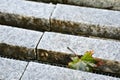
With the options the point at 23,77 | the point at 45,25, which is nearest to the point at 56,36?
the point at 45,25

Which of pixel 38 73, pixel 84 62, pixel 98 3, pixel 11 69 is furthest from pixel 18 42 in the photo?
pixel 98 3

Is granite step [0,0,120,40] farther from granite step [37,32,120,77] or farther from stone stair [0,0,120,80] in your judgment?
granite step [37,32,120,77]

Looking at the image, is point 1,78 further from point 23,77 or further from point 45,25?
point 45,25

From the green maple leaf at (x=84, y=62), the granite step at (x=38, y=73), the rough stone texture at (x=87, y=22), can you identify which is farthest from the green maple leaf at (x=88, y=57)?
the rough stone texture at (x=87, y=22)

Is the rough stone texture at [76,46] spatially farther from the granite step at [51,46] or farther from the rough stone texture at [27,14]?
the rough stone texture at [27,14]

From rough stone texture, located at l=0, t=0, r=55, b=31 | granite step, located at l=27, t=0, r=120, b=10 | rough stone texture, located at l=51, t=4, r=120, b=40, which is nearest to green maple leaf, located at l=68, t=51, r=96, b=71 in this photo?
rough stone texture, located at l=51, t=4, r=120, b=40

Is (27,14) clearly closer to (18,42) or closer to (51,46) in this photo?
(18,42)

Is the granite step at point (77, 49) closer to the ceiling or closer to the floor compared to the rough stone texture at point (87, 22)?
closer to the floor
